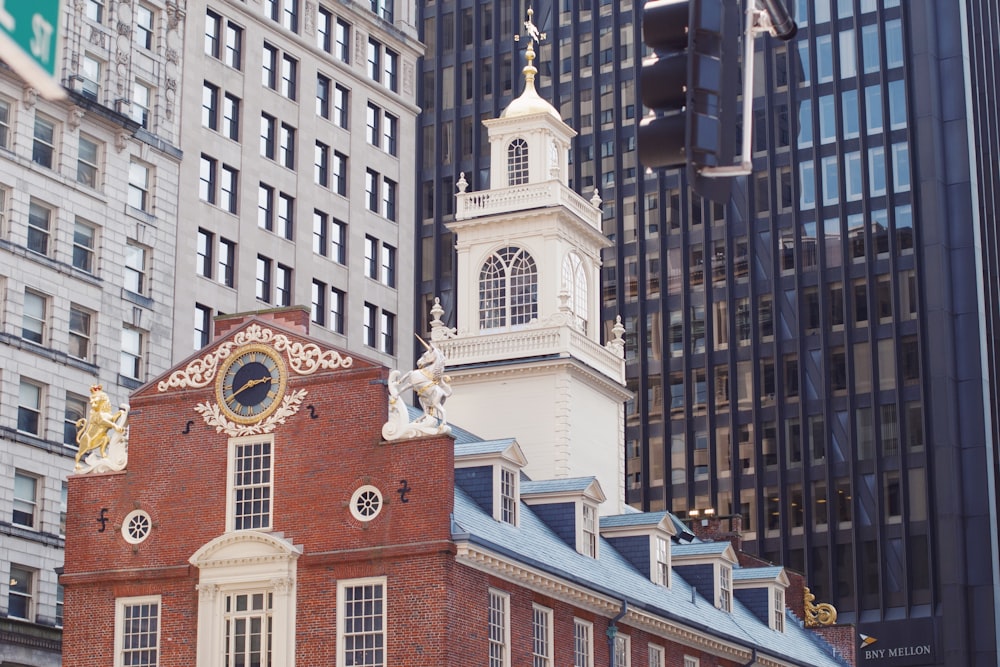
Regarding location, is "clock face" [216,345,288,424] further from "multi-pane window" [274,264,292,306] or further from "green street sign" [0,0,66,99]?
"green street sign" [0,0,66,99]

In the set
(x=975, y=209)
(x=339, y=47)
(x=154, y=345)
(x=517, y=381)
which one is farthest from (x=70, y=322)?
(x=975, y=209)

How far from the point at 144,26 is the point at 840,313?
49.7 m

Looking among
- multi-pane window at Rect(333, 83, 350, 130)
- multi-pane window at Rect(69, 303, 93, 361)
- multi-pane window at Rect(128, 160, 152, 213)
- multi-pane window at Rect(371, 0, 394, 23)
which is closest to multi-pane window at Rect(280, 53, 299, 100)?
multi-pane window at Rect(333, 83, 350, 130)

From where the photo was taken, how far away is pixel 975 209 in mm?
107312

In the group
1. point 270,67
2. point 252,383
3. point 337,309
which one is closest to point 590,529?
point 252,383

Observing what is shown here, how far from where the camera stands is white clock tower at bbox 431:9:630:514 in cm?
5994

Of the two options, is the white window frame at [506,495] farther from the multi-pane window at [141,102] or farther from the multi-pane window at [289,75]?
the multi-pane window at [289,75]

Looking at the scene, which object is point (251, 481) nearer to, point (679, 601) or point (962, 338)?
point (679, 601)

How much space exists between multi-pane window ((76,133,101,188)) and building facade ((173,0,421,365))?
4.99m

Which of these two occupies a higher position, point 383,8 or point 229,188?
point 383,8

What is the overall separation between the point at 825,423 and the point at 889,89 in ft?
65.8

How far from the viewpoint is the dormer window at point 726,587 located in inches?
2441

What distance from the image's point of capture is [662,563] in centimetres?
5806

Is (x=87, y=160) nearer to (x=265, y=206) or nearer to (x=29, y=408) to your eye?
(x=29, y=408)
